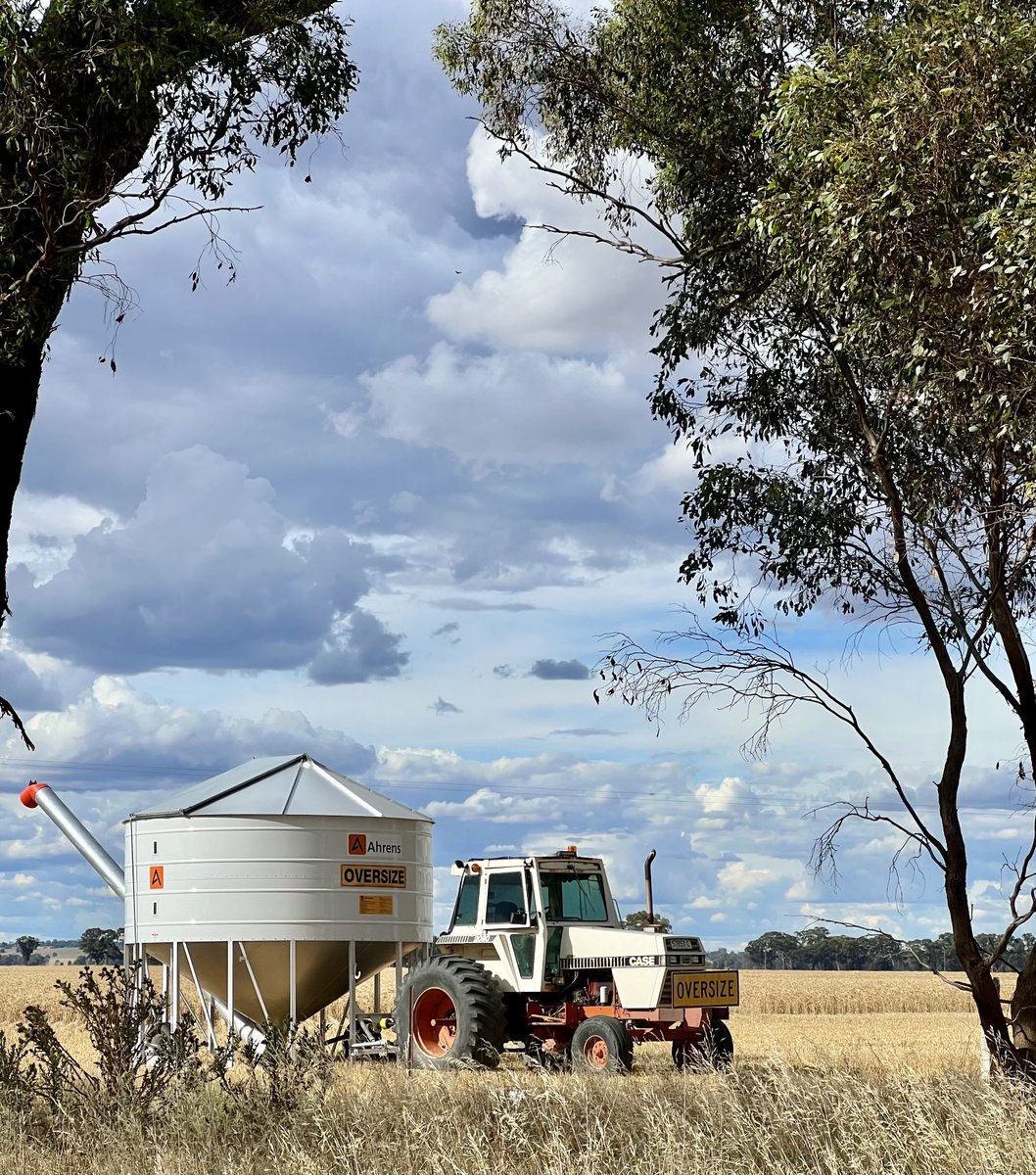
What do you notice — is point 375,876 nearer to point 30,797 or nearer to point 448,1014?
point 448,1014

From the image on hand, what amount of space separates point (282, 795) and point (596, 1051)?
14.0ft

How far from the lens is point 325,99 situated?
48.0 ft

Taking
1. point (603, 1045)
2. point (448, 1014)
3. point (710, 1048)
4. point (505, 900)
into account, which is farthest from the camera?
point (505, 900)

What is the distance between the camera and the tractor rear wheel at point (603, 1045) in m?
14.6

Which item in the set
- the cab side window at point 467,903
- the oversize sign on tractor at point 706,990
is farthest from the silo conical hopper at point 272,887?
the oversize sign on tractor at point 706,990

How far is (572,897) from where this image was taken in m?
16.5

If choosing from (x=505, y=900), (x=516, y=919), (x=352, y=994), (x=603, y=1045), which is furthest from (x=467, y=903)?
(x=603, y=1045)

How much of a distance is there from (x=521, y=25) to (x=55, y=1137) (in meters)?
11.9

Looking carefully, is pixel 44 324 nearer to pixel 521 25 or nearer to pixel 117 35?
pixel 117 35

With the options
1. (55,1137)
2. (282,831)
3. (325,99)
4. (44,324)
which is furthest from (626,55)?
(55,1137)

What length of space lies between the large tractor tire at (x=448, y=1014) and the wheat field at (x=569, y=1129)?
162 inches

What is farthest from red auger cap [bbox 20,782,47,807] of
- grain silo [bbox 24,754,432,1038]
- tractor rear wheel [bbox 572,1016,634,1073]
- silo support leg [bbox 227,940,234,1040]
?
tractor rear wheel [bbox 572,1016,634,1073]

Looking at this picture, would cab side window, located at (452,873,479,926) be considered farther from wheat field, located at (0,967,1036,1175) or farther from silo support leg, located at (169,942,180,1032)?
wheat field, located at (0,967,1036,1175)

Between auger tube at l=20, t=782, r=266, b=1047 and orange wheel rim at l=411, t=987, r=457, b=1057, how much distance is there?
1696mm
